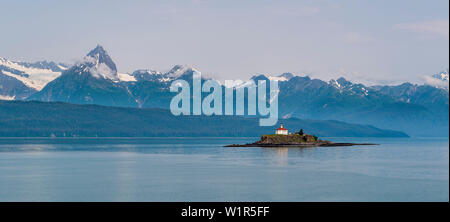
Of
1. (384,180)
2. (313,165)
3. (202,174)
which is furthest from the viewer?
(313,165)

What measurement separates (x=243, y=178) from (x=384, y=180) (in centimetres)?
2732

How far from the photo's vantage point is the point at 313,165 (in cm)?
14875

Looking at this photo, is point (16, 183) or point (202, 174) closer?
point (16, 183)

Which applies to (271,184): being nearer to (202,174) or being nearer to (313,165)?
→ (202,174)
